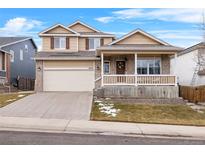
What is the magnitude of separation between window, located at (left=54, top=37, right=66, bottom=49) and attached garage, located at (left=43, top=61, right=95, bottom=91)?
2113mm

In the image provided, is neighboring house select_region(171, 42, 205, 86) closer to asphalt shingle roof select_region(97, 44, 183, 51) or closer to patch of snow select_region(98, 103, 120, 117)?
asphalt shingle roof select_region(97, 44, 183, 51)

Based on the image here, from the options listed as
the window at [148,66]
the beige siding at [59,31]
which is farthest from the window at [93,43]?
the window at [148,66]

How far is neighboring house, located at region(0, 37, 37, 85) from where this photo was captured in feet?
112

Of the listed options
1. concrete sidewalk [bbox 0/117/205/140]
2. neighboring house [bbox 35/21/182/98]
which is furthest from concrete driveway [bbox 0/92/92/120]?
neighboring house [bbox 35/21/182/98]

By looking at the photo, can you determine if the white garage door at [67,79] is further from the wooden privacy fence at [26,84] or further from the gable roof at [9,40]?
the gable roof at [9,40]

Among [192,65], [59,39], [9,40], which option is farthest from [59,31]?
[192,65]

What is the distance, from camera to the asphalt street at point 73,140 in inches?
378

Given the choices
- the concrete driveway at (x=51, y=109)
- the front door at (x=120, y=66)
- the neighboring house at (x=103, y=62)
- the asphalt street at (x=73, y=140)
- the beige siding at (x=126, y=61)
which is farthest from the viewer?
the front door at (x=120, y=66)

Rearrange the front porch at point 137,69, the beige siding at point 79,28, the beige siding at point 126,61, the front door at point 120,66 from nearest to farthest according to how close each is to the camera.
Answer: the front porch at point 137,69 → the beige siding at point 126,61 → the front door at point 120,66 → the beige siding at point 79,28

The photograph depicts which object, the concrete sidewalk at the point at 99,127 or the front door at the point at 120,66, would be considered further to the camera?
the front door at the point at 120,66

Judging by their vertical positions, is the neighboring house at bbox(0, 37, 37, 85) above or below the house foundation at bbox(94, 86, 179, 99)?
above

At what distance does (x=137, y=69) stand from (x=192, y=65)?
7.71 meters

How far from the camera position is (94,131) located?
1208 centimetres

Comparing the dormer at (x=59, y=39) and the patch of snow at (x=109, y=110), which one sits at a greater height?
the dormer at (x=59, y=39)
